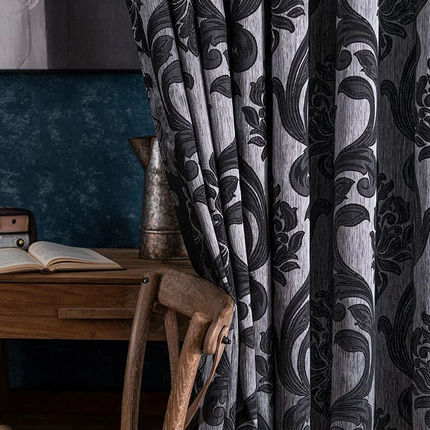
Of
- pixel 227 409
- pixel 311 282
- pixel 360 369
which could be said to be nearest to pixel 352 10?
pixel 311 282

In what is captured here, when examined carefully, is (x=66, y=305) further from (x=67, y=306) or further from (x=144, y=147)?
(x=144, y=147)

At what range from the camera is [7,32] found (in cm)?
190

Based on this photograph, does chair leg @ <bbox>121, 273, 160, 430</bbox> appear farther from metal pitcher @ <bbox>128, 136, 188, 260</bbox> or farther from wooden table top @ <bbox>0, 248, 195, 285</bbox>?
metal pitcher @ <bbox>128, 136, 188, 260</bbox>

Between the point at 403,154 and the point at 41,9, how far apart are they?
1.29 m

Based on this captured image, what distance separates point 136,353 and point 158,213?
530 millimetres

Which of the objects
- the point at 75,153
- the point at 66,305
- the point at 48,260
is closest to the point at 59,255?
the point at 48,260

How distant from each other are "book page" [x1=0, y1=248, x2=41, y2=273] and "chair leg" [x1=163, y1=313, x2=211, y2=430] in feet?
2.15

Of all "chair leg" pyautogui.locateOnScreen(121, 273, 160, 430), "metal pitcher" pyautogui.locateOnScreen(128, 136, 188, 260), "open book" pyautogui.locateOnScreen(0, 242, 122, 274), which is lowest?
"chair leg" pyautogui.locateOnScreen(121, 273, 160, 430)

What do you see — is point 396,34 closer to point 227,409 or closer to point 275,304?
point 275,304

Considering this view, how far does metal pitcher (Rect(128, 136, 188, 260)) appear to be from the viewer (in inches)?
63.6

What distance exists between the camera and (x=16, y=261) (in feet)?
4.69

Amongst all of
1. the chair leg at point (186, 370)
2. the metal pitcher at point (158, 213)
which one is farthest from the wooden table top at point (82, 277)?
the chair leg at point (186, 370)

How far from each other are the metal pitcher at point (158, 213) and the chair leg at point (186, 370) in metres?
0.76

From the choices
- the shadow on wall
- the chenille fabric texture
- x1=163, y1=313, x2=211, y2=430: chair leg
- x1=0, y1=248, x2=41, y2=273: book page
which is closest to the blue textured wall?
the shadow on wall
